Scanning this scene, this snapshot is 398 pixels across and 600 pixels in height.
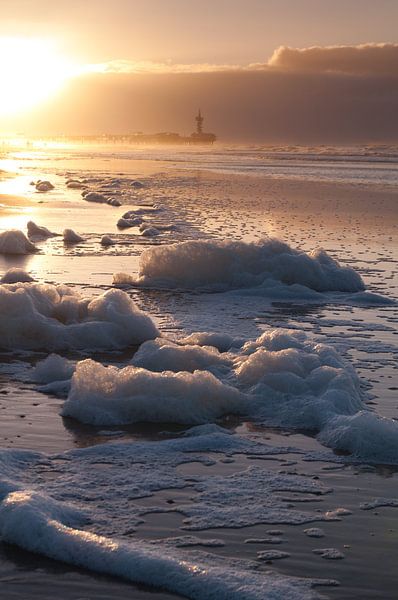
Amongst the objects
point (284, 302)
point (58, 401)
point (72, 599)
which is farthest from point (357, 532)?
point (284, 302)

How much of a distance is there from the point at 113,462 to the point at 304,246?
58.5 ft

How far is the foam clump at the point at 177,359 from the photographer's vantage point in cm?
1144

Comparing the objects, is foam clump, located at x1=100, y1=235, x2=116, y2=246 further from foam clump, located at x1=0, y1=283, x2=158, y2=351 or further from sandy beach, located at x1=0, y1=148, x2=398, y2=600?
foam clump, located at x1=0, y1=283, x2=158, y2=351

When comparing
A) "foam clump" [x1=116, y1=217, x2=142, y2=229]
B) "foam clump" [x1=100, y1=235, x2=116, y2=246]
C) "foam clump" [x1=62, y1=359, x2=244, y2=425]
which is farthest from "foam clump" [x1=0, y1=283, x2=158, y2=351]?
"foam clump" [x1=116, y1=217, x2=142, y2=229]

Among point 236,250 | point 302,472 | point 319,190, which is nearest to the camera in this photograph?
point 302,472

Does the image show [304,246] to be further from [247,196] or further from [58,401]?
[247,196]

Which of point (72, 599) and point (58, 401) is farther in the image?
point (58, 401)

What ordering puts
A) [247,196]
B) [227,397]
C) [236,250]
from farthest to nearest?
1. [247,196]
2. [236,250]
3. [227,397]

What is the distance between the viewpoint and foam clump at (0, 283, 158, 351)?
12953 mm

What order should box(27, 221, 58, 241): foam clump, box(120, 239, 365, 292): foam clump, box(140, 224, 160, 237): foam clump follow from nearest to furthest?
box(120, 239, 365, 292): foam clump, box(27, 221, 58, 241): foam clump, box(140, 224, 160, 237): foam clump

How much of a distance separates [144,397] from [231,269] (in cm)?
952

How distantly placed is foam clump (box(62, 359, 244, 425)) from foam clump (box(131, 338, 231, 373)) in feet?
3.47

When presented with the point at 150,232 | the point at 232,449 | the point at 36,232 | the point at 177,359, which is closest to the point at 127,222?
the point at 150,232

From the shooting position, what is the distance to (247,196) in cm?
4797
